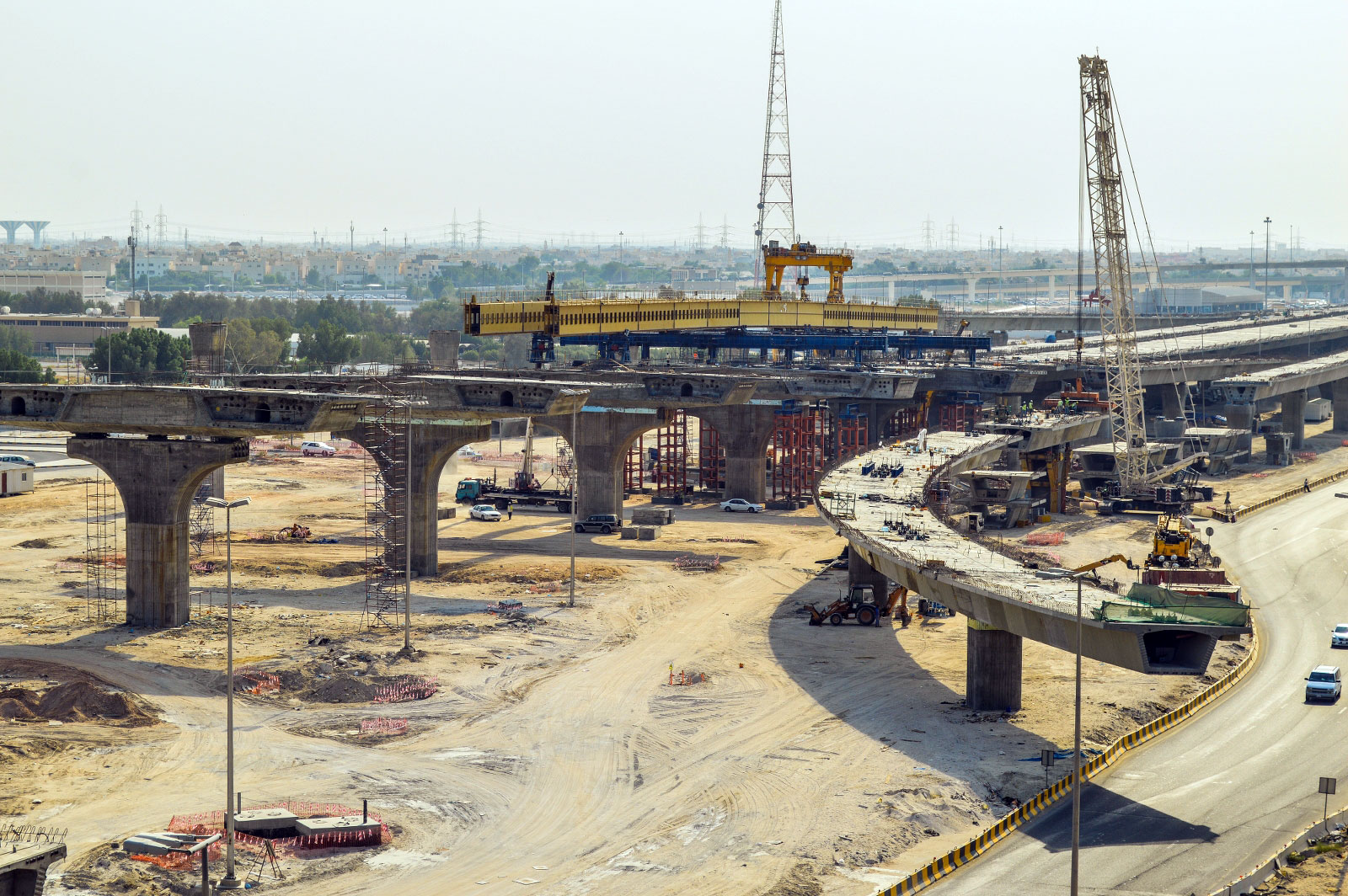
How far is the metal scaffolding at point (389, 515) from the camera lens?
3081 inches

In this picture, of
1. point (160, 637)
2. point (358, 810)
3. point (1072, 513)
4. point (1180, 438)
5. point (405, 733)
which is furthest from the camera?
point (1180, 438)

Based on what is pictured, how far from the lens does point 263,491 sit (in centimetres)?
13125

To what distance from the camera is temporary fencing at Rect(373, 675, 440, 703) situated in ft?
208

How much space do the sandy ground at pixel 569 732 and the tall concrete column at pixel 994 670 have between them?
3.01 ft

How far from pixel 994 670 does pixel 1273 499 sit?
76.5 metres

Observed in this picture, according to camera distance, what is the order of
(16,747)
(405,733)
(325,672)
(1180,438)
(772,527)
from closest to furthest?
(16,747)
(405,733)
(325,672)
(772,527)
(1180,438)

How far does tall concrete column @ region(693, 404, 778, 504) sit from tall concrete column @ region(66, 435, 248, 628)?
54129 millimetres

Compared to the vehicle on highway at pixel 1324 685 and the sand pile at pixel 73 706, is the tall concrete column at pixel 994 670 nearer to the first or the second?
the vehicle on highway at pixel 1324 685

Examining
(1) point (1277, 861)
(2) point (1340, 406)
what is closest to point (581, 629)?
(1) point (1277, 861)

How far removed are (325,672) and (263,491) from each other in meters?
68.5

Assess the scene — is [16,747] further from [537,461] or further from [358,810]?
[537,461]

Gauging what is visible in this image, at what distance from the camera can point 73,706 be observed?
→ 59.4 m

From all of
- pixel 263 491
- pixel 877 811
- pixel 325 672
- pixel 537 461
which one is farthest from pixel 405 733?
pixel 537 461

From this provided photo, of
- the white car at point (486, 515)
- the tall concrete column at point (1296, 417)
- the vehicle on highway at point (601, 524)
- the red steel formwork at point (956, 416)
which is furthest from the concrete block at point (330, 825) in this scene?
the tall concrete column at point (1296, 417)
